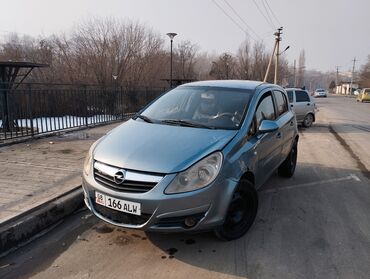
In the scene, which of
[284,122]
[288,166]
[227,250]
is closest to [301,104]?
[288,166]

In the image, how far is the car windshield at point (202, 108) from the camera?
432cm

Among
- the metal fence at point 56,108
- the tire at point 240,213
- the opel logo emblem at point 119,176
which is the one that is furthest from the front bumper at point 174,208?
the metal fence at point 56,108

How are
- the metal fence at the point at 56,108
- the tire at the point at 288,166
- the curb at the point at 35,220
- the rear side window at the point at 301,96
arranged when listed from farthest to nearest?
the rear side window at the point at 301,96, the metal fence at the point at 56,108, the tire at the point at 288,166, the curb at the point at 35,220

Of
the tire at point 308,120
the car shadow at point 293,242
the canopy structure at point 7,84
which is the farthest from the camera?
the tire at point 308,120

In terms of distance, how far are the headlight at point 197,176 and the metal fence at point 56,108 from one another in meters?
6.18

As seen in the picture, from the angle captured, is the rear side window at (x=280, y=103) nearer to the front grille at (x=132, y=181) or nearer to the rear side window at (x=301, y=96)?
the front grille at (x=132, y=181)

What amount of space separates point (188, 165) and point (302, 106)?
13124 millimetres

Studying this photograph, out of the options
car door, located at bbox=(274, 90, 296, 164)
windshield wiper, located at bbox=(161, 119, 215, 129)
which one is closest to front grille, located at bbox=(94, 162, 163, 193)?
windshield wiper, located at bbox=(161, 119, 215, 129)

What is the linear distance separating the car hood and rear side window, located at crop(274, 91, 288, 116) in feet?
6.26

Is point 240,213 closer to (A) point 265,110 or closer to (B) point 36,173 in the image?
(A) point 265,110

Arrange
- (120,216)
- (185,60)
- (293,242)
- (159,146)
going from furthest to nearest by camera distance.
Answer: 1. (185,60)
2. (293,242)
3. (159,146)
4. (120,216)

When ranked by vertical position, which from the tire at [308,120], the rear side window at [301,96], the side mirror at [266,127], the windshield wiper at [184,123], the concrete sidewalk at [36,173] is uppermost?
the windshield wiper at [184,123]

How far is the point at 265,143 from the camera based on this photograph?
4633mm

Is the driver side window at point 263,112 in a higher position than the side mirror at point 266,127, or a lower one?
higher
